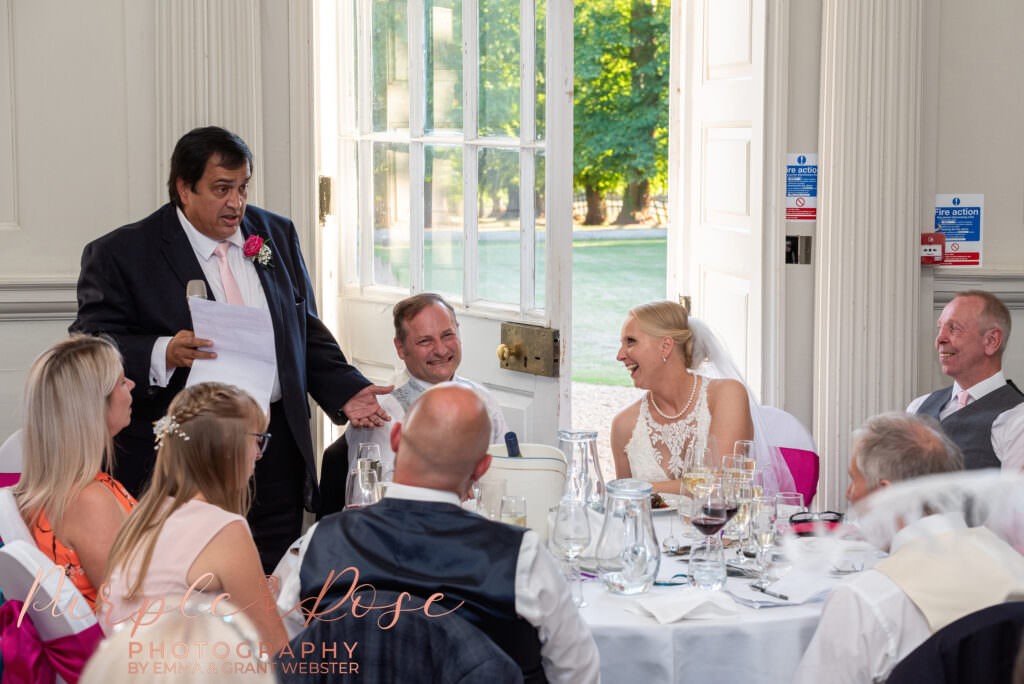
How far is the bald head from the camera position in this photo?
73.9 inches

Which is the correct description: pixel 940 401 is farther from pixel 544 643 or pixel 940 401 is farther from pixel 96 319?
pixel 96 319

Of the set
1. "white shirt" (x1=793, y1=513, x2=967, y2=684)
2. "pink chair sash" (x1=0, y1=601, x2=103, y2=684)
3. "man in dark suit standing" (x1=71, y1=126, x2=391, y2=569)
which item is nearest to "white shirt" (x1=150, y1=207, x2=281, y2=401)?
"man in dark suit standing" (x1=71, y1=126, x2=391, y2=569)

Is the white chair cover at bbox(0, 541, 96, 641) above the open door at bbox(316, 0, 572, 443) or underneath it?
underneath

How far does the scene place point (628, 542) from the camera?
227cm

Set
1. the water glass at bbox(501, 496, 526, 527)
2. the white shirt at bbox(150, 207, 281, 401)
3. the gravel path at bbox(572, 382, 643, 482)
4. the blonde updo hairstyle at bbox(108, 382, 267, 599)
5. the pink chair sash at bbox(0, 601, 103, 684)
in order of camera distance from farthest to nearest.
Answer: the gravel path at bbox(572, 382, 643, 482), the white shirt at bbox(150, 207, 281, 401), the water glass at bbox(501, 496, 526, 527), the blonde updo hairstyle at bbox(108, 382, 267, 599), the pink chair sash at bbox(0, 601, 103, 684)

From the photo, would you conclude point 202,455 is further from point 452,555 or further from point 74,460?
point 452,555

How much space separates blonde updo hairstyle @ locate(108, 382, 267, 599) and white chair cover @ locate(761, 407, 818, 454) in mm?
1827

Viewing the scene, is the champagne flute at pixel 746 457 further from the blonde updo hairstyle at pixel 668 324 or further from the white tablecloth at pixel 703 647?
the blonde updo hairstyle at pixel 668 324

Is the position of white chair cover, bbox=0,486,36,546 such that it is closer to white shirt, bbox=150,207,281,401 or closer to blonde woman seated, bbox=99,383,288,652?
blonde woman seated, bbox=99,383,288,652

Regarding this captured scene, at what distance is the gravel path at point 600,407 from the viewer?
7.84 m

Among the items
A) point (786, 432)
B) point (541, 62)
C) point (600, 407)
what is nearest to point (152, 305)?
point (541, 62)

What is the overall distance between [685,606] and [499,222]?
6.31ft

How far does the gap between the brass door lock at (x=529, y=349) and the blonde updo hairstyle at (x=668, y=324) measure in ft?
0.99

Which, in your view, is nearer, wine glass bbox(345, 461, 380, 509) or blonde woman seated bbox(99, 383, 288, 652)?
blonde woman seated bbox(99, 383, 288, 652)
